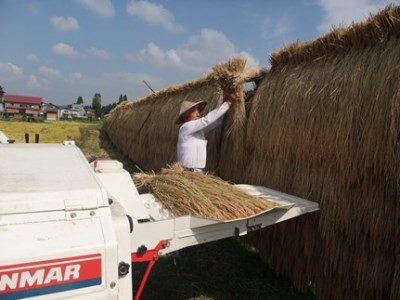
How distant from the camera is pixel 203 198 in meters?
2.99

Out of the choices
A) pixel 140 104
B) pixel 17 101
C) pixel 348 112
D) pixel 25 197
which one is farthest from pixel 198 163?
pixel 17 101

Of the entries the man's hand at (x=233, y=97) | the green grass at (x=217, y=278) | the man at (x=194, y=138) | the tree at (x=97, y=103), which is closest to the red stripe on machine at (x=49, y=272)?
the green grass at (x=217, y=278)

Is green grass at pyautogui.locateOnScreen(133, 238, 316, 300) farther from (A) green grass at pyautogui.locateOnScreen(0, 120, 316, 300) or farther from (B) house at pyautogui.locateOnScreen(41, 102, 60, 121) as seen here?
(B) house at pyautogui.locateOnScreen(41, 102, 60, 121)

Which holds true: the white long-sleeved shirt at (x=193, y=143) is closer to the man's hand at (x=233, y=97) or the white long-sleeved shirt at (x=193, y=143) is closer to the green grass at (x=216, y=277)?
the man's hand at (x=233, y=97)

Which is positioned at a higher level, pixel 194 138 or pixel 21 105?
pixel 21 105

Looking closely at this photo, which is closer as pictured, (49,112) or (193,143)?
(193,143)

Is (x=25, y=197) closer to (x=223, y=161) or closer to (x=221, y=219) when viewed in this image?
(x=221, y=219)

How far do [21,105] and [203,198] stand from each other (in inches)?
4086

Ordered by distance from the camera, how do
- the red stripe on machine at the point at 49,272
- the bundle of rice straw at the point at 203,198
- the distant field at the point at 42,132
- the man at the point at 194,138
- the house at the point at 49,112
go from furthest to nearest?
the house at the point at 49,112 < the distant field at the point at 42,132 < the man at the point at 194,138 < the bundle of rice straw at the point at 203,198 < the red stripe on machine at the point at 49,272

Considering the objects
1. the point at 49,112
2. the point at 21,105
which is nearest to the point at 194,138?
the point at 21,105

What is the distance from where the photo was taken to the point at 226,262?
16.6 ft

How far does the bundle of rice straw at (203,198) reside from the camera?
2.91 meters

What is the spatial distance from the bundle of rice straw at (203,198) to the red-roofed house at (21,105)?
9658 cm

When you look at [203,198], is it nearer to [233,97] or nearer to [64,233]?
[64,233]
